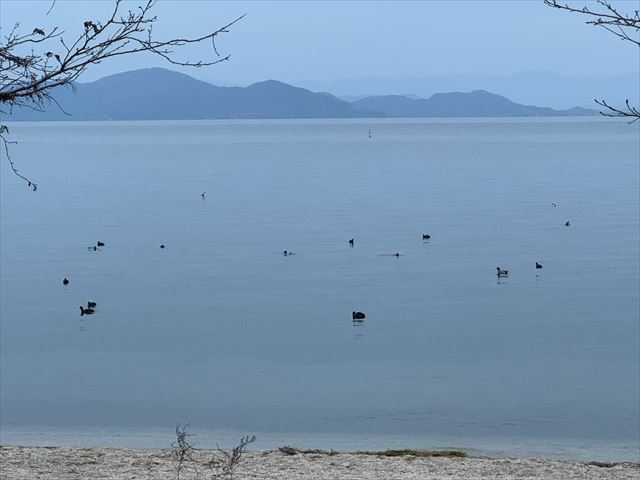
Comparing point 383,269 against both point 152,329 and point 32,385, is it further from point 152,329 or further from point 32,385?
point 32,385

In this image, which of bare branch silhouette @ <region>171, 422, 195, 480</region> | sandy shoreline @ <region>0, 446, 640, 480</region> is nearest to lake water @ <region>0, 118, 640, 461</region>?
bare branch silhouette @ <region>171, 422, 195, 480</region>

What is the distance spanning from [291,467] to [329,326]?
1323 centimetres

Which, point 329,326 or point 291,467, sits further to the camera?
point 329,326

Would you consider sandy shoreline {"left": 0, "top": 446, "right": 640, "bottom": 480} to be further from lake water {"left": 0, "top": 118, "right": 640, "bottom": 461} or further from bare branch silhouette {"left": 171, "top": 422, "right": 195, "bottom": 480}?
lake water {"left": 0, "top": 118, "right": 640, "bottom": 461}

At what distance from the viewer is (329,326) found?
2408 centimetres

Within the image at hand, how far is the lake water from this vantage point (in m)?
16.3

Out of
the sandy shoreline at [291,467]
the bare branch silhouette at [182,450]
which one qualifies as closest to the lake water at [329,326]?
the bare branch silhouette at [182,450]

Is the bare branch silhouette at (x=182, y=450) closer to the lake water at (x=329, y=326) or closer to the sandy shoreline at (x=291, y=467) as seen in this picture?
the sandy shoreline at (x=291, y=467)

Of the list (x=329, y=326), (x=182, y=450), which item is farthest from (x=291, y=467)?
(x=329, y=326)

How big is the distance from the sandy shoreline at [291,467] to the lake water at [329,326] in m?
2.81

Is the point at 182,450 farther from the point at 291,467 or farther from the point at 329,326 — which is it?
the point at 329,326

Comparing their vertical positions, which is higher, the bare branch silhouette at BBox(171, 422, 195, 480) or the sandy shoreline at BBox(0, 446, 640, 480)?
the bare branch silhouette at BBox(171, 422, 195, 480)

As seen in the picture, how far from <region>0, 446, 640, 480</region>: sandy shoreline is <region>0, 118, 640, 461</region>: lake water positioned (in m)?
2.81

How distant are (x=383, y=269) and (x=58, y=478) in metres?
23.2
